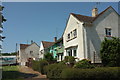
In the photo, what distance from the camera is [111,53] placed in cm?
1816

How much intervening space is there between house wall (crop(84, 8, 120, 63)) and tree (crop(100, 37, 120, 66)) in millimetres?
2095

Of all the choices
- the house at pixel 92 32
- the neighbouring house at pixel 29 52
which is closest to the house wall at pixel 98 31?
Result: the house at pixel 92 32

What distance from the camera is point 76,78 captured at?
1080cm

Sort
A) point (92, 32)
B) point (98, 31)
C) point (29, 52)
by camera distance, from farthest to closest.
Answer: point (29, 52)
point (98, 31)
point (92, 32)

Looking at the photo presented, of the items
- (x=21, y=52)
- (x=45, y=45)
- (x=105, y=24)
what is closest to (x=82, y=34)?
(x=105, y=24)

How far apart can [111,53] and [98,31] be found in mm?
4841

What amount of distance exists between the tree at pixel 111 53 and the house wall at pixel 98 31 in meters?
2.09

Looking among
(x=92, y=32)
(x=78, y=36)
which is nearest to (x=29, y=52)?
(x=78, y=36)

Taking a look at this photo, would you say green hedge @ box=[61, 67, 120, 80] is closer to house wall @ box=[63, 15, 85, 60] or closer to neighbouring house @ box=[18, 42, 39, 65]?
house wall @ box=[63, 15, 85, 60]

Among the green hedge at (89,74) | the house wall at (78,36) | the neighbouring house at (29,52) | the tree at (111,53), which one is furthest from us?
the neighbouring house at (29,52)

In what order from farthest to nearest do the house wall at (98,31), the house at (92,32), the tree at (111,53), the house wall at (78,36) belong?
the house wall at (78,36)
the house wall at (98,31)
the house at (92,32)
the tree at (111,53)

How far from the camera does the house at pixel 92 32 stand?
2083 cm

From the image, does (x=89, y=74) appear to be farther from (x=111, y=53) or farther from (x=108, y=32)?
(x=108, y=32)

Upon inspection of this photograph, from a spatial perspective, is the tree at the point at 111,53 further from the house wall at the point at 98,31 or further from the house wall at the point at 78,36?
the house wall at the point at 78,36
